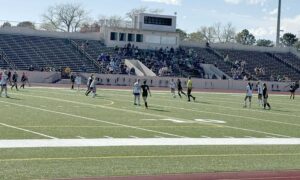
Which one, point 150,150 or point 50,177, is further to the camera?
point 150,150

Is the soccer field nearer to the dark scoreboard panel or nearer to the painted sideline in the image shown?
the painted sideline

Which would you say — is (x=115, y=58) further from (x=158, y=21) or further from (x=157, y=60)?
(x=158, y=21)

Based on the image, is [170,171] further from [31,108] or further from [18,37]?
[18,37]

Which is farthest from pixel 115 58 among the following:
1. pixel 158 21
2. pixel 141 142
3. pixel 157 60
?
pixel 141 142

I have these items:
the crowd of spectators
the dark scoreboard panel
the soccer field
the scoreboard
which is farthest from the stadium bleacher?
the soccer field

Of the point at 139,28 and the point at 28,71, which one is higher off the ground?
the point at 139,28

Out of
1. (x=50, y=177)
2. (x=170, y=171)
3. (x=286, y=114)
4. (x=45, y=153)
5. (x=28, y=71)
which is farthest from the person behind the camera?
(x=28, y=71)

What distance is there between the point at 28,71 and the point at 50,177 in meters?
46.0

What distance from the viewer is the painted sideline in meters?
14.3

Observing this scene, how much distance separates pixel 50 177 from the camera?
402 inches

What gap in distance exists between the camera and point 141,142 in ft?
50.8

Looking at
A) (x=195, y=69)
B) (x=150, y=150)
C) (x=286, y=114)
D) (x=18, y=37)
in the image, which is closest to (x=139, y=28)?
(x=195, y=69)

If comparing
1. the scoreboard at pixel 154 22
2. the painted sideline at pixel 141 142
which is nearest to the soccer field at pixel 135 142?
the painted sideline at pixel 141 142

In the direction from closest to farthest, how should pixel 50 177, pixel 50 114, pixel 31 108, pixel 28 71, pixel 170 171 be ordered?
pixel 50 177
pixel 170 171
pixel 50 114
pixel 31 108
pixel 28 71
